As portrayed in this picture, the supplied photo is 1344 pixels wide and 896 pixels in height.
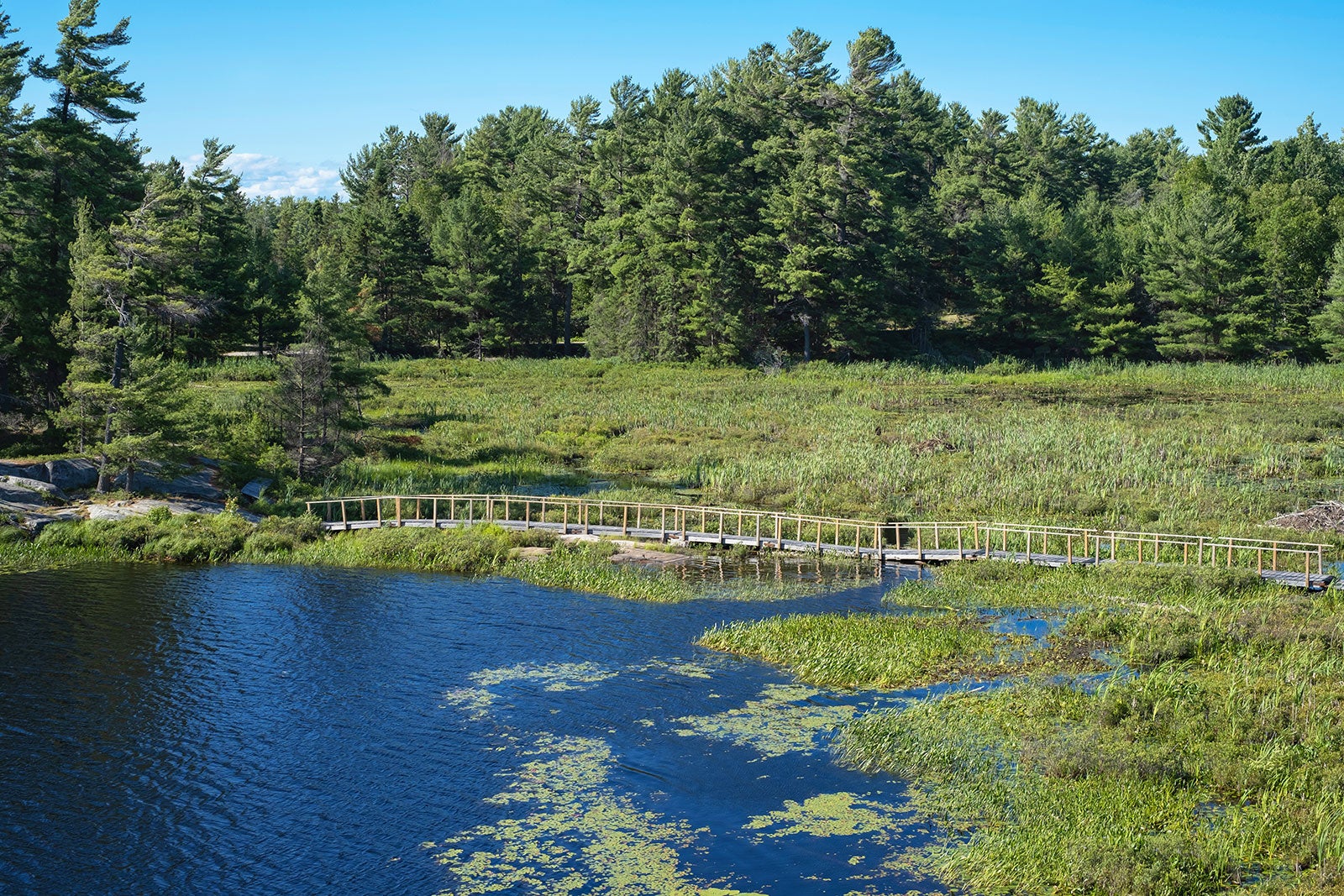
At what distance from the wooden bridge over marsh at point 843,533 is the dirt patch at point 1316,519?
2.80 metres

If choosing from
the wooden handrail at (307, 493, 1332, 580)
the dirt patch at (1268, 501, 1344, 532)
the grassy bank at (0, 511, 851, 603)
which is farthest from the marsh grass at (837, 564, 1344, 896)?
the grassy bank at (0, 511, 851, 603)

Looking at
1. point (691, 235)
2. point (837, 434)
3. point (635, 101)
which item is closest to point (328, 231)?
point (635, 101)

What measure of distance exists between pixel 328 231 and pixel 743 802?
107619 mm

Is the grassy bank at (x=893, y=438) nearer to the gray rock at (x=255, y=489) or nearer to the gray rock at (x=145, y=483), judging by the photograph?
the gray rock at (x=255, y=489)

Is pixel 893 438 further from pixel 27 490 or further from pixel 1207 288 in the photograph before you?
pixel 1207 288

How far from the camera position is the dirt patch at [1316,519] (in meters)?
40.7

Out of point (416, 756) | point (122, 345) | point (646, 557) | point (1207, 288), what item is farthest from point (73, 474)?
point (1207, 288)

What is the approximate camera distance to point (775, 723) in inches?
977

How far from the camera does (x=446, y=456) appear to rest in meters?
58.3

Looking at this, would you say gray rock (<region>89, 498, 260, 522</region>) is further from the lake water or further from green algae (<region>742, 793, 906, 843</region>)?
green algae (<region>742, 793, 906, 843</region>)

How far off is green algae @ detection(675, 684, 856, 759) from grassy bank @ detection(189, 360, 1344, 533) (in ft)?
67.3

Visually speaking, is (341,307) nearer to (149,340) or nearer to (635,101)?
(149,340)

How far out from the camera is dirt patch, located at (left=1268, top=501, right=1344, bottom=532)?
1601 inches

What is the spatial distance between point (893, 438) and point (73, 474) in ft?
124
